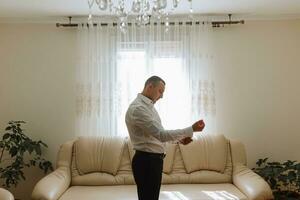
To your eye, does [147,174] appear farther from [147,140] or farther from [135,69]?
[135,69]

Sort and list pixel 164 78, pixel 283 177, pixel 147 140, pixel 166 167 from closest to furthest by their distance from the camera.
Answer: pixel 147 140 < pixel 283 177 < pixel 166 167 < pixel 164 78

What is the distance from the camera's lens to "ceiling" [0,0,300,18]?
3.49m

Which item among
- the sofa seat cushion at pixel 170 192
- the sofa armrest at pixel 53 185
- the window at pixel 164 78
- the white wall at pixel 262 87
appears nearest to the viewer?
the sofa armrest at pixel 53 185

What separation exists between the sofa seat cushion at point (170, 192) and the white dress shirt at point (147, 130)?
2.83 feet

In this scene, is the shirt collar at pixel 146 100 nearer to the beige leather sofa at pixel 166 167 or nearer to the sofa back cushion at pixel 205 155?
the beige leather sofa at pixel 166 167

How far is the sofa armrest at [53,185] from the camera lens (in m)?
2.97

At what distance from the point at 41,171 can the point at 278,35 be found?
338 centimetres

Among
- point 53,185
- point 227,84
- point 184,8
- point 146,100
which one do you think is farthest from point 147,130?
point 227,84

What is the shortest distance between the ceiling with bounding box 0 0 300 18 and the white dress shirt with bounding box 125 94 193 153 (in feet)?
4.80

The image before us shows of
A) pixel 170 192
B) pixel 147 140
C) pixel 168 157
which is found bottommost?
pixel 170 192

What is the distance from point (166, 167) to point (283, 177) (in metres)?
1.24

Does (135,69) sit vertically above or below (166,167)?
above

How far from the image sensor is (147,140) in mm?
2516

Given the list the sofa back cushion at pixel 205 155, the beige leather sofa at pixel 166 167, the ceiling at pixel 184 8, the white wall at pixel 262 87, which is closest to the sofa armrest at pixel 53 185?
the beige leather sofa at pixel 166 167
